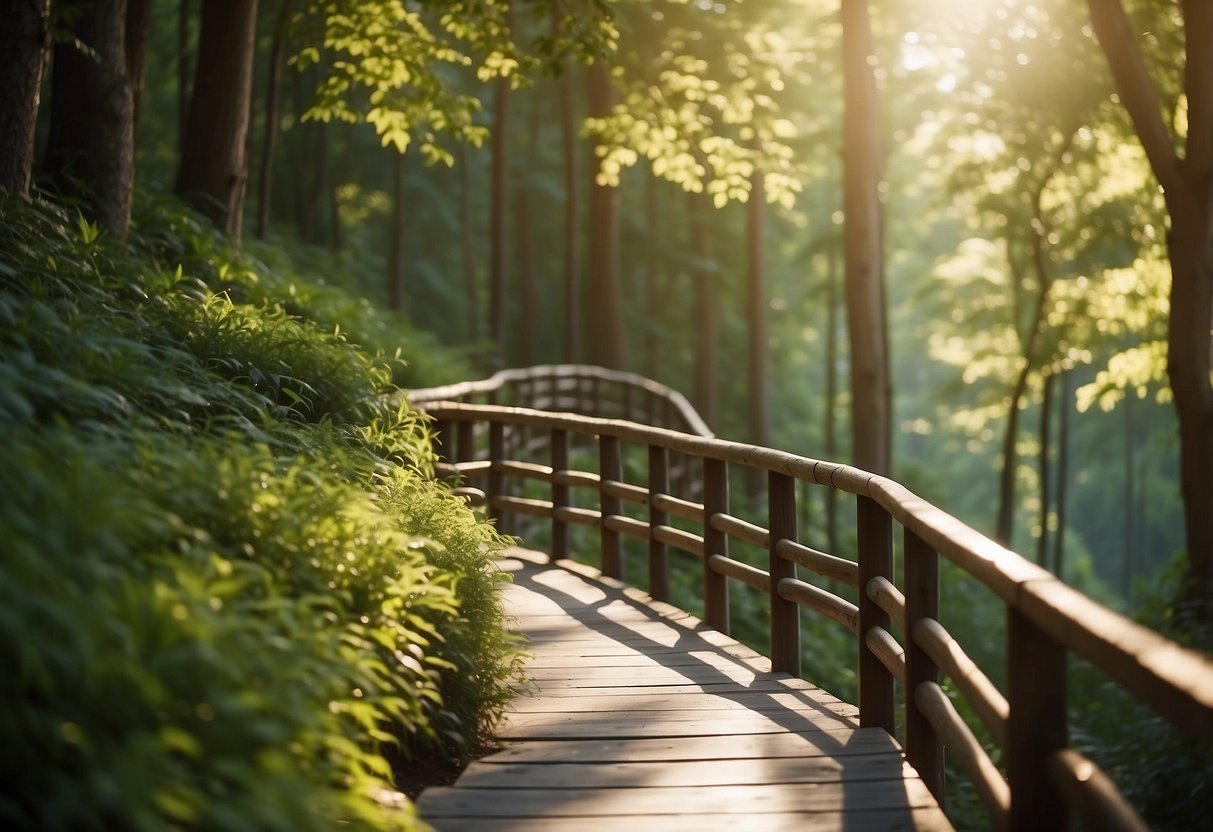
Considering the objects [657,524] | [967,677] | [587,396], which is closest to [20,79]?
[657,524]

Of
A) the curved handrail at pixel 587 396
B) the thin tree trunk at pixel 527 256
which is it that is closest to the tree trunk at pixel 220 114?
the curved handrail at pixel 587 396

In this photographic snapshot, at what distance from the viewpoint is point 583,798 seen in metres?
4.76

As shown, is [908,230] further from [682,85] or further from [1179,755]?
[1179,755]

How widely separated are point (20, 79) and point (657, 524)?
5.05m

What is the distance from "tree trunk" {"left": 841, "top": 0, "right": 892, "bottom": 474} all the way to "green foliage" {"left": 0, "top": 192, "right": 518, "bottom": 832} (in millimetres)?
6817

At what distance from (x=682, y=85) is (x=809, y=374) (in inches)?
1738

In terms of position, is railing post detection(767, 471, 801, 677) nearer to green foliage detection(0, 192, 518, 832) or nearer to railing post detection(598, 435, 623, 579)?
green foliage detection(0, 192, 518, 832)

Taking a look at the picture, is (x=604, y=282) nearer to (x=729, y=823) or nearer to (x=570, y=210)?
(x=570, y=210)

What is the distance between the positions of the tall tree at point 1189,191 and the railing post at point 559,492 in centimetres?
562

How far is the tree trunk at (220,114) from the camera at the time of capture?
11891mm

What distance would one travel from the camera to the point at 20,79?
826cm

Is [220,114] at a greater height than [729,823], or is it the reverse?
[220,114]

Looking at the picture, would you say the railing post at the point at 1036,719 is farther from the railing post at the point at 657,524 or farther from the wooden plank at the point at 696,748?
the railing post at the point at 657,524

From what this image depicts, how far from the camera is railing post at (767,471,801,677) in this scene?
7035mm
